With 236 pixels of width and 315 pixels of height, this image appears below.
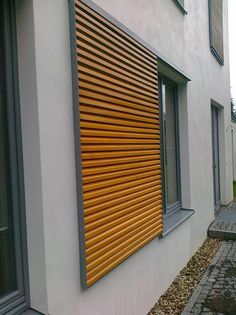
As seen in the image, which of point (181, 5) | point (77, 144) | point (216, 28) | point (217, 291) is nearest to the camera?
point (77, 144)

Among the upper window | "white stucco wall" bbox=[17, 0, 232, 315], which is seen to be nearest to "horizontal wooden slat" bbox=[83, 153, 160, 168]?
"white stucco wall" bbox=[17, 0, 232, 315]

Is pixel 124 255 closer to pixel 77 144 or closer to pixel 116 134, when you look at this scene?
pixel 116 134

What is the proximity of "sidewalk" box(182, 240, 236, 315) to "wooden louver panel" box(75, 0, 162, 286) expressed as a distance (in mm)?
Result: 943

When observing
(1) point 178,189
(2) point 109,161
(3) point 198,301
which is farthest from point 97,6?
(1) point 178,189

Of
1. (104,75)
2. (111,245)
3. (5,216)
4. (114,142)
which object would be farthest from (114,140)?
(5,216)

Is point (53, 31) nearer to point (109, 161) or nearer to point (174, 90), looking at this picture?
point (109, 161)

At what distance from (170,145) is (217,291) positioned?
2389 millimetres

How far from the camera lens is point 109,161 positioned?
11.5 feet

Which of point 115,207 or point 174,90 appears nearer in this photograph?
point 115,207

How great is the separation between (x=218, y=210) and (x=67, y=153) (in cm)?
817

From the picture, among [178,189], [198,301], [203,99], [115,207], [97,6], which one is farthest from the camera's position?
[203,99]

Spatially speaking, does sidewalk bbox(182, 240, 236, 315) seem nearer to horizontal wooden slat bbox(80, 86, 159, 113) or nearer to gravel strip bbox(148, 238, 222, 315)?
gravel strip bbox(148, 238, 222, 315)

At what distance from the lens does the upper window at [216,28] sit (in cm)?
923

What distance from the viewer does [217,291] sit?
16.4 ft
